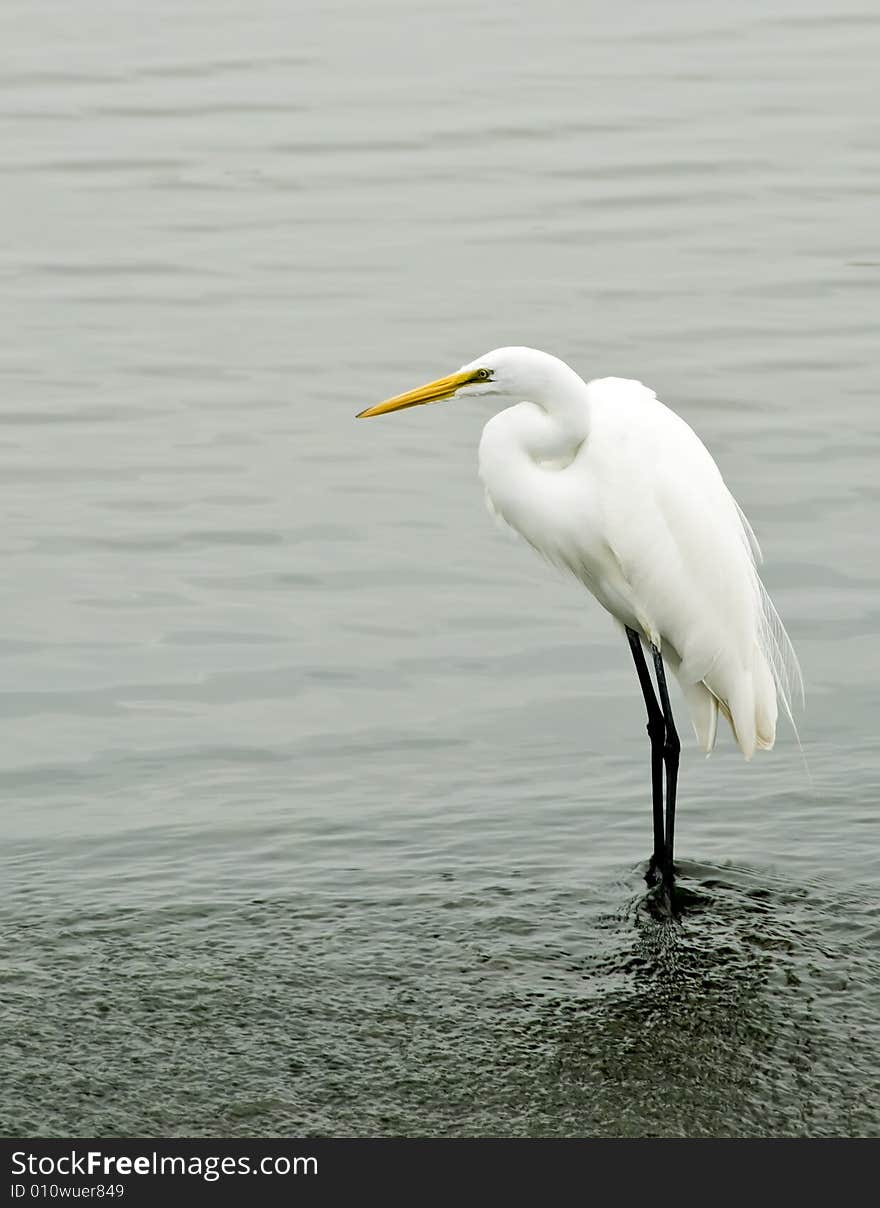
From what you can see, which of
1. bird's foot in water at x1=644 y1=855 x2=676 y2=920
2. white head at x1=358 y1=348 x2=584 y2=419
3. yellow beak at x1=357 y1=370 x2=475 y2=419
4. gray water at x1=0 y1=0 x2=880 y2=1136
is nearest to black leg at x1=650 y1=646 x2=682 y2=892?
bird's foot in water at x1=644 y1=855 x2=676 y2=920

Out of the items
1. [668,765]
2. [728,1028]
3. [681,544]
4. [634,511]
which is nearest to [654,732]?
[668,765]

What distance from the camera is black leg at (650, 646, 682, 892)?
20.5ft

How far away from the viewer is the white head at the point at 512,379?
6031 mm

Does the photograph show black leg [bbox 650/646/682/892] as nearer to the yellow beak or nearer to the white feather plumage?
the white feather plumage

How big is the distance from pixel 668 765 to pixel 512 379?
1.32 metres

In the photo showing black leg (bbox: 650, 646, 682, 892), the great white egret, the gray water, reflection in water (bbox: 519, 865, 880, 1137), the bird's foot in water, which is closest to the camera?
reflection in water (bbox: 519, 865, 880, 1137)

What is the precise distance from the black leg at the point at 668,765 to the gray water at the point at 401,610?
0.11m

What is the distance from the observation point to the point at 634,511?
6.21 m

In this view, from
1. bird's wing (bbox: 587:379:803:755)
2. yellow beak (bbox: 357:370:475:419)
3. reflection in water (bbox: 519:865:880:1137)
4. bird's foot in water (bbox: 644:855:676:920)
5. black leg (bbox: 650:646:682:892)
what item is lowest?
reflection in water (bbox: 519:865:880:1137)

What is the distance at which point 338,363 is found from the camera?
11844 millimetres

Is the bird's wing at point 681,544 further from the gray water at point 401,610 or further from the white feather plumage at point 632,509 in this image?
the gray water at point 401,610

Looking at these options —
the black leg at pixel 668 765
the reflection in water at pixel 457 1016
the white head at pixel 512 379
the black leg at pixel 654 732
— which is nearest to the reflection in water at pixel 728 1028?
the reflection in water at pixel 457 1016

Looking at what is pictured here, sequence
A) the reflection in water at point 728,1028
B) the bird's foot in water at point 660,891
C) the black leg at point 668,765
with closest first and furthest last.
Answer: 1. the reflection in water at point 728,1028
2. the bird's foot in water at point 660,891
3. the black leg at point 668,765

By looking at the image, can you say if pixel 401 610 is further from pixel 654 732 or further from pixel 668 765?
pixel 668 765
